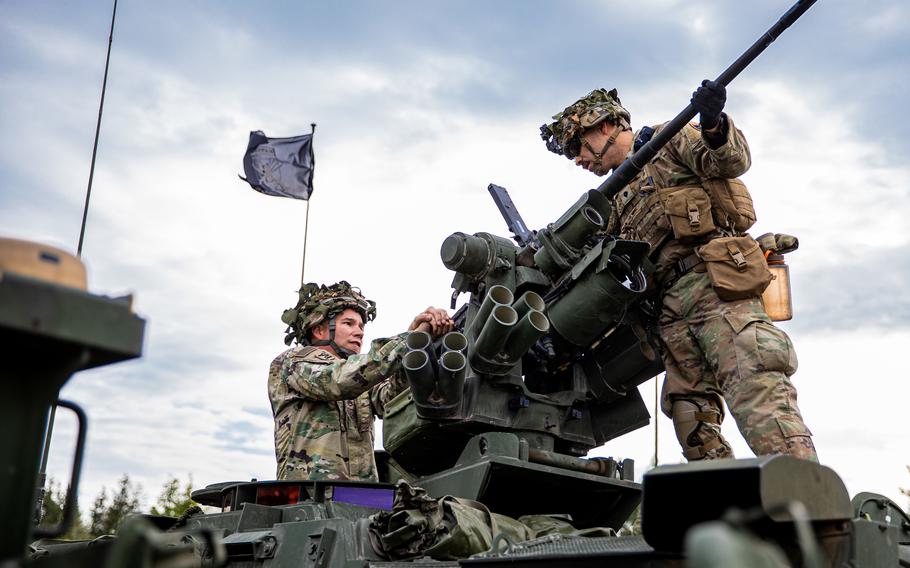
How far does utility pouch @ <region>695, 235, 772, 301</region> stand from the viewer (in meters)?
5.56

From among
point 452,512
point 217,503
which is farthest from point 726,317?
point 217,503

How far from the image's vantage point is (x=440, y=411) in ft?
18.0

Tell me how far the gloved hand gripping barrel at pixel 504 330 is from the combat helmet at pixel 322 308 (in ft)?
7.85

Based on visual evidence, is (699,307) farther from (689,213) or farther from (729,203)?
(729,203)

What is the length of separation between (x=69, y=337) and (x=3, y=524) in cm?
41

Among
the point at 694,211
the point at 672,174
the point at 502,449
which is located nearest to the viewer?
the point at 502,449

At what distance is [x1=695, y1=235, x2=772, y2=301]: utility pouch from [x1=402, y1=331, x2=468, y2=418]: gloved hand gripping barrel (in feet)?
4.84

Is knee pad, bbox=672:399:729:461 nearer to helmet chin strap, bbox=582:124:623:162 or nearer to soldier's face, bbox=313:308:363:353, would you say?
helmet chin strap, bbox=582:124:623:162

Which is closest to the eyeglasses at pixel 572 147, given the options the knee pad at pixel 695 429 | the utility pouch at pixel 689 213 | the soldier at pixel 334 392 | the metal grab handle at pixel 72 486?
the utility pouch at pixel 689 213

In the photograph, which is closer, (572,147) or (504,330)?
(504,330)

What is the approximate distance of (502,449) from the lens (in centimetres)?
523

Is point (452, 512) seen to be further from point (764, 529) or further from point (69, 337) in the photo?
point (69, 337)

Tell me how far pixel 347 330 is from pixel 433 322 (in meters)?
1.73

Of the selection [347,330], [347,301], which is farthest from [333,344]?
[347,301]
